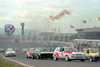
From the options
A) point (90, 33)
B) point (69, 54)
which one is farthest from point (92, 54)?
point (90, 33)

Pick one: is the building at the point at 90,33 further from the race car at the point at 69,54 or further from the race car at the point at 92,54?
the race car at the point at 69,54

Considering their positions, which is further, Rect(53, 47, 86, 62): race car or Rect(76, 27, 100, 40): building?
Rect(76, 27, 100, 40): building

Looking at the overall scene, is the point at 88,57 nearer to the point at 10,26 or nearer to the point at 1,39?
the point at 10,26

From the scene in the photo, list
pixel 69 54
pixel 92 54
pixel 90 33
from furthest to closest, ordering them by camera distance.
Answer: pixel 90 33 < pixel 92 54 < pixel 69 54

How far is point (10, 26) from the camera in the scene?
89.5 metres

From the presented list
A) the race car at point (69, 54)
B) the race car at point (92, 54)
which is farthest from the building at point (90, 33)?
the race car at point (69, 54)

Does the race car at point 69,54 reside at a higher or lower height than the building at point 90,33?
lower

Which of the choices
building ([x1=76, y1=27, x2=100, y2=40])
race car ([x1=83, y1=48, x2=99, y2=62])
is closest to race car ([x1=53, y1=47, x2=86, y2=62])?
race car ([x1=83, y1=48, x2=99, y2=62])

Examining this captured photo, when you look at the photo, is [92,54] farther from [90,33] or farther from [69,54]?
[90,33]

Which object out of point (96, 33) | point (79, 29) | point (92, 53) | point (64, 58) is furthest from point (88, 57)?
point (79, 29)

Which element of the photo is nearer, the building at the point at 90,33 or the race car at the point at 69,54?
the race car at the point at 69,54

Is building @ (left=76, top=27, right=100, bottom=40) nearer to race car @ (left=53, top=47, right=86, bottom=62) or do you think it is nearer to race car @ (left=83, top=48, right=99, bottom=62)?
race car @ (left=83, top=48, right=99, bottom=62)

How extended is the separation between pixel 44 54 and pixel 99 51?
21.6ft

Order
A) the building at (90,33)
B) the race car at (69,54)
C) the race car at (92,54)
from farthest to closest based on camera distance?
the building at (90,33) < the race car at (92,54) < the race car at (69,54)
